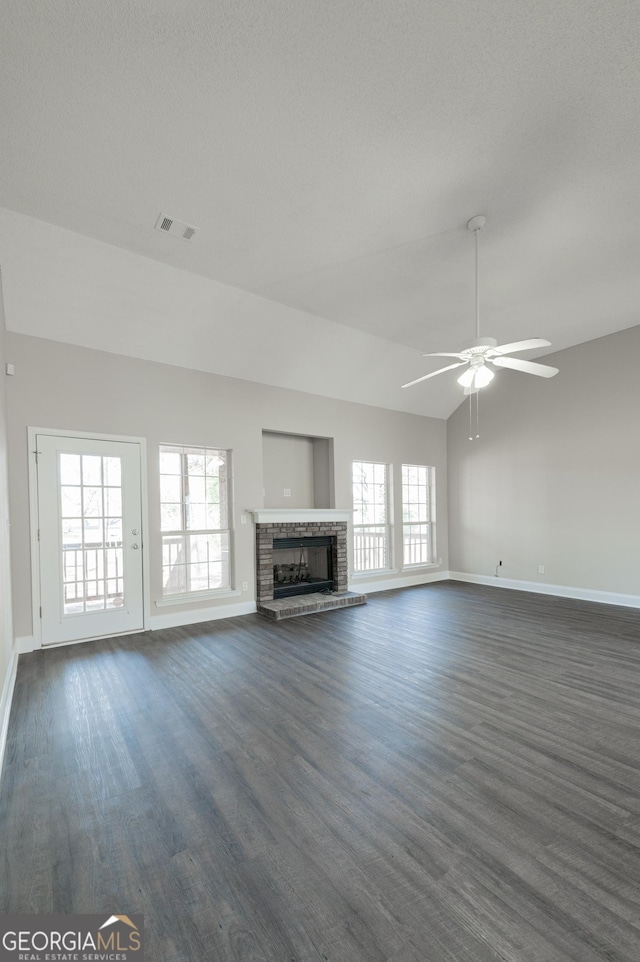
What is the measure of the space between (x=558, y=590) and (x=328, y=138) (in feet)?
21.2

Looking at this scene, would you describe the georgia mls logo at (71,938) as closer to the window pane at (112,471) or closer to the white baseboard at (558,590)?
the window pane at (112,471)

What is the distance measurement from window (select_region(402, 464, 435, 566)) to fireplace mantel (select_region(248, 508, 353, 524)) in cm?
150

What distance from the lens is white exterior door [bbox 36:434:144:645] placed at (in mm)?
4273

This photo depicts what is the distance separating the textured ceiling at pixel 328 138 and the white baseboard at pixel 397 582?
432cm

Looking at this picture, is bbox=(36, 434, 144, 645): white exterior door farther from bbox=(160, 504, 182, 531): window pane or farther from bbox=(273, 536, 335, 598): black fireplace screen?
bbox=(273, 536, 335, 598): black fireplace screen

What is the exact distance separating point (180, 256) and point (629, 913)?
4.79 m

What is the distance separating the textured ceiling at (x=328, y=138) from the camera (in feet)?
6.75

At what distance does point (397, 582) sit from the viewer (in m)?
7.29

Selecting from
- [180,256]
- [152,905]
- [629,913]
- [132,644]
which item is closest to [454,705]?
[629,913]

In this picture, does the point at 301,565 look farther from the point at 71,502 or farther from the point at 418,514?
the point at 71,502

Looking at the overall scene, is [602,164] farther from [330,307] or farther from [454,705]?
[454,705]

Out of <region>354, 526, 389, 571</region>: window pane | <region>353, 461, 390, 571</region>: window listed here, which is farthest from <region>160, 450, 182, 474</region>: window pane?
<region>354, 526, 389, 571</region>: window pane

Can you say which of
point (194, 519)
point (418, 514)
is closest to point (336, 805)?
point (194, 519)

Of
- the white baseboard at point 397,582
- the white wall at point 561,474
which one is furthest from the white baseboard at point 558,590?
the white baseboard at point 397,582
